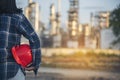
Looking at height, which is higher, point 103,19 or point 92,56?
point 103,19

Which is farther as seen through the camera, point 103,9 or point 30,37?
point 103,9

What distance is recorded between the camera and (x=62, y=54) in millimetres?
13219

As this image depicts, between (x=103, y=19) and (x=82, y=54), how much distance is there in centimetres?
115

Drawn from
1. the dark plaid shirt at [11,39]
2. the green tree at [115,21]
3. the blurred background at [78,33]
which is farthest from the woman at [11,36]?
the green tree at [115,21]

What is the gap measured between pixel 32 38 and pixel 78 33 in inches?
364

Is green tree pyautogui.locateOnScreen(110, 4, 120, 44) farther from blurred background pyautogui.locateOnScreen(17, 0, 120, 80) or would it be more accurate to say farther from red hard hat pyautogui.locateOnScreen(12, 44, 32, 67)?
red hard hat pyautogui.locateOnScreen(12, 44, 32, 67)

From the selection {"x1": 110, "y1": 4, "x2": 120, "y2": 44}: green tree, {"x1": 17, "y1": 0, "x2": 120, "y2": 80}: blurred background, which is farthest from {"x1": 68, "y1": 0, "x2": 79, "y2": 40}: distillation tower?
{"x1": 110, "y1": 4, "x2": 120, "y2": 44}: green tree

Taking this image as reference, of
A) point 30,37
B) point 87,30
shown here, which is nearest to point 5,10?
point 30,37

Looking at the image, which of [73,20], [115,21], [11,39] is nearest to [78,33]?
[73,20]

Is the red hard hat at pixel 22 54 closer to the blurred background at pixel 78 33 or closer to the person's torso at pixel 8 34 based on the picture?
the person's torso at pixel 8 34

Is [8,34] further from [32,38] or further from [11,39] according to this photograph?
[32,38]

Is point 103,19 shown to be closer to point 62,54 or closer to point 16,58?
point 62,54

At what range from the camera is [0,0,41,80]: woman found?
3.63m

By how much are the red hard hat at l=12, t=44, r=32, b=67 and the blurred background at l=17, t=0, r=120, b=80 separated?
921 cm
